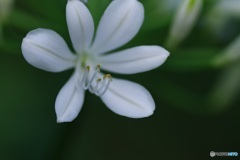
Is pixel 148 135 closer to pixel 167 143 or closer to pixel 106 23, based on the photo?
pixel 167 143

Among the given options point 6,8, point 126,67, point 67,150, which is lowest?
point 67,150

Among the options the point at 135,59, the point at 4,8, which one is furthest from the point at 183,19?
the point at 4,8

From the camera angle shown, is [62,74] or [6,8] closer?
[6,8]

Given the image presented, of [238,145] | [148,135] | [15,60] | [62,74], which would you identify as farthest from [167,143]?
[15,60]

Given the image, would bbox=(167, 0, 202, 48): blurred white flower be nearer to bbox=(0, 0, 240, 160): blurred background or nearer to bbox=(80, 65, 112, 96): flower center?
bbox=(0, 0, 240, 160): blurred background

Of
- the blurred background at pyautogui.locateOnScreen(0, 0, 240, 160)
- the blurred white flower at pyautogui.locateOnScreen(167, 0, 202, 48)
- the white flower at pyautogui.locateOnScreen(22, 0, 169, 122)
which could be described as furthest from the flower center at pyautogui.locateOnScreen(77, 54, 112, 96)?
the blurred white flower at pyautogui.locateOnScreen(167, 0, 202, 48)

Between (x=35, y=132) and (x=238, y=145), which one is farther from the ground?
(x=238, y=145)

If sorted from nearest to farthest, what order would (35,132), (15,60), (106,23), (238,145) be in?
(106,23) < (35,132) < (15,60) < (238,145)

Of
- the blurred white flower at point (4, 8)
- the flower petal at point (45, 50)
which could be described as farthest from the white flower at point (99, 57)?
the blurred white flower at point (4, 8)
